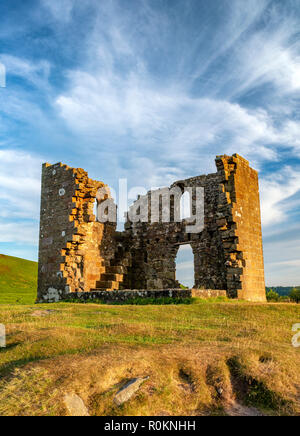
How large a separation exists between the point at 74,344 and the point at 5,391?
1802 millimetres

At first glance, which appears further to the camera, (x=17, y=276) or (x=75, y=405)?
(x=17, y=276)

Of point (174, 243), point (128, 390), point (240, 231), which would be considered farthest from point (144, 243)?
point (128, 390)

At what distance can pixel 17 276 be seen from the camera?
35.2 meters

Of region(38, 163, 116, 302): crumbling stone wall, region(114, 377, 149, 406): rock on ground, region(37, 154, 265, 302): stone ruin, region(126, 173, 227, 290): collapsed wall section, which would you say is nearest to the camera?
region(114, 377, 149, 406): rock on ground

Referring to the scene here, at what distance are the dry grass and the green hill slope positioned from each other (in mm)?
21576

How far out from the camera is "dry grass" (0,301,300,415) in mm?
4559

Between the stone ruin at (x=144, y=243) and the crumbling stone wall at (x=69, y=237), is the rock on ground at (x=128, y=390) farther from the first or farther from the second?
the crumbling stone wall at (x=69, y=237)

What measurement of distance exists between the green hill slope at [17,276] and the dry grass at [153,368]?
70.8 ft

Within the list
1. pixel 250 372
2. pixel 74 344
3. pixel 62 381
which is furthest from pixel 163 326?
pixel 62 381

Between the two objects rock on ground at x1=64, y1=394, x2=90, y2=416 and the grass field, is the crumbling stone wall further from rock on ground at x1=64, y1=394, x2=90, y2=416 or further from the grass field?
rock on ground at x1=64, y1=394, x2=90, y2=416

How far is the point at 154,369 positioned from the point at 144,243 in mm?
14786

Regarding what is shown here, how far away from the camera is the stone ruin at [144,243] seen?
15.5 m

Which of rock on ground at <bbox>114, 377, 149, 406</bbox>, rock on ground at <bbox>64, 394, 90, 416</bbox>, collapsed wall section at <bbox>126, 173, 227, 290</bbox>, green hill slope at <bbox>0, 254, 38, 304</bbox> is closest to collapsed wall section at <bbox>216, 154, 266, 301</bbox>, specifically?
collapsed wall section at <bbox>126, 173, 227, 290</bbox>

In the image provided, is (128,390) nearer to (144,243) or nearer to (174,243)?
(174,243)
